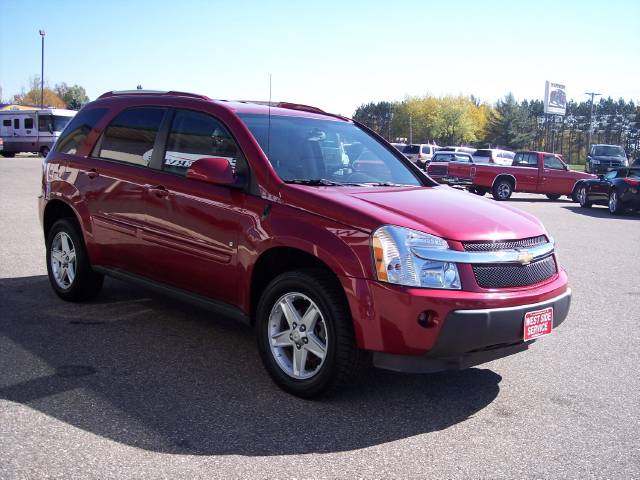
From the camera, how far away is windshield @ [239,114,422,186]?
480 cm

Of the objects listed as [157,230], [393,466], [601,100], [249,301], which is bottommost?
[393,466]

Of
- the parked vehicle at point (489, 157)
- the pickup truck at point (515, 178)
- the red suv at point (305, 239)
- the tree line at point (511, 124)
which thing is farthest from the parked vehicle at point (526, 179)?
the tree line at point (511, 124)

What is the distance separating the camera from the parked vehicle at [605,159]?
3622 centimetres

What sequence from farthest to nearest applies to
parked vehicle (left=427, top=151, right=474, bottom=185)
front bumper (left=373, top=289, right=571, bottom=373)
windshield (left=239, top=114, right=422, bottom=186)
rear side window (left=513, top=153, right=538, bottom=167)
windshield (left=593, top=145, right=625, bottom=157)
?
1. windshield (left=593, top=145, right=625, bottom=157)
2. rear side window (left=513, top=153, right=538, bottom=167)
3. parked vehicle (left=427, top=151, right=474, bottom=185)
4. windshield (left=239, top=114, right=422, bottom=186)
5. front bumper (left=373, top=289, right=571, bottom=373)

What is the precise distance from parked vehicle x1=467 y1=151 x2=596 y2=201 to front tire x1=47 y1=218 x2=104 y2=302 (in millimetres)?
19929

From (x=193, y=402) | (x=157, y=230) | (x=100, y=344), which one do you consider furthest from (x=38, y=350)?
(x=193, y=402)

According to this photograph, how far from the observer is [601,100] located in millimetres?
136875

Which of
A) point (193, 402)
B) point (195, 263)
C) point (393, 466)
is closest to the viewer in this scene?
point (393, 466)

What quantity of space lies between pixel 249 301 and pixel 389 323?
1.15 meters

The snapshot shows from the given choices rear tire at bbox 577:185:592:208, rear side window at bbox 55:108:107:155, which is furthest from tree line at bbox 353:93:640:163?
rear side window at bbox 55:108:107:155

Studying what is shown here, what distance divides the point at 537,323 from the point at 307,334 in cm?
138

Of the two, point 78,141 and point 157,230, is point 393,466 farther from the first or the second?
point 78,141

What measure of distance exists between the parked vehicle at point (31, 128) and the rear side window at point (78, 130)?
36.4 metres

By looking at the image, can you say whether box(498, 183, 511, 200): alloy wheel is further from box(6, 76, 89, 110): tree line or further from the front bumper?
box(6, 76, 89, 110): tree line
